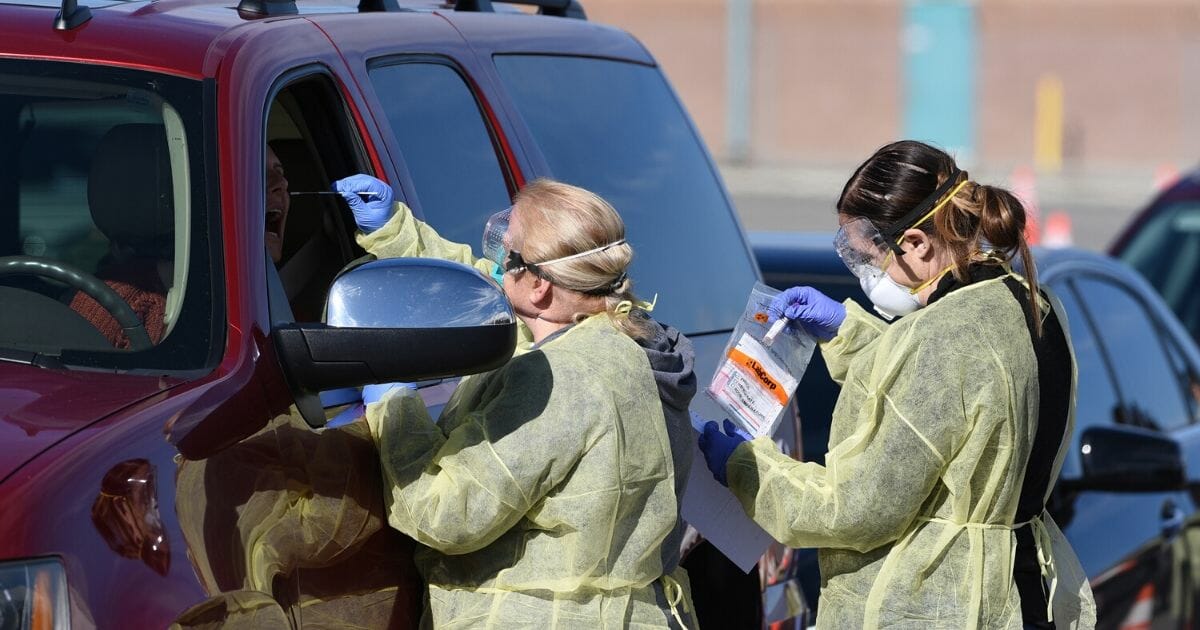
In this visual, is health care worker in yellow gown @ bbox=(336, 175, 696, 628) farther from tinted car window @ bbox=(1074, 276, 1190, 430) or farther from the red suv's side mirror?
tinted car window @ bbox=(1074, 276, 1190, 430)

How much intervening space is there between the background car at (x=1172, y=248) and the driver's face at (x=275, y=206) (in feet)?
22.3

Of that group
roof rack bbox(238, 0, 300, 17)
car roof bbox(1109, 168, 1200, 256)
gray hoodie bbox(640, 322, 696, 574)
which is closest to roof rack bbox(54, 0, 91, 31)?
roof rack bbox(238, 0, 300, 17)

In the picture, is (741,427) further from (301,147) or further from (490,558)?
(301,147)

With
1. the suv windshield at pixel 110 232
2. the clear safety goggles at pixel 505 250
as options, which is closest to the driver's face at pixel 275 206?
the suv windshield at pixel 110 232

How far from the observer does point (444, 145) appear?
3.48 metres

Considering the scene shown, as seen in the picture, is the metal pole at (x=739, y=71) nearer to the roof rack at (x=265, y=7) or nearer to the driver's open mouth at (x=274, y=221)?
the driver's open mouth at (x=274, y=221)

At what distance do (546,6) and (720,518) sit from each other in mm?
1864

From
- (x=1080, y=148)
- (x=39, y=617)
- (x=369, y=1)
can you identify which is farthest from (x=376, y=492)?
(x=1080, y=148)

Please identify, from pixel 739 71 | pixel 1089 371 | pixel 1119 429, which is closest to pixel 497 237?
pixel 1119 429

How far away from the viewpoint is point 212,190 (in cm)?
265

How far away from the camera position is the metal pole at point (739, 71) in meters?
34.0

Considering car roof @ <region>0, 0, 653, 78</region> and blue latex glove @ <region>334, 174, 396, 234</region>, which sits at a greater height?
car roof @ <region>0, 0, 653, 78</region>

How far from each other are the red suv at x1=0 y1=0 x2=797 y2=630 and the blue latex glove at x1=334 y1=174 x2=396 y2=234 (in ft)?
0.27

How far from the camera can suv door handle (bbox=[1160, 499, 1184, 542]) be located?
5.64m
